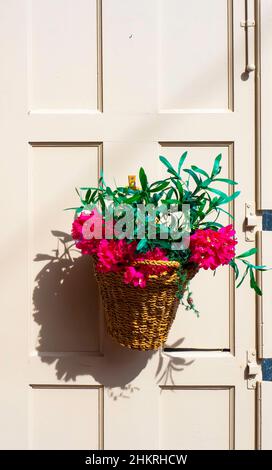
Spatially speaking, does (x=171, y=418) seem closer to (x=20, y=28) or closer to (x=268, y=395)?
(x=268, y=395)

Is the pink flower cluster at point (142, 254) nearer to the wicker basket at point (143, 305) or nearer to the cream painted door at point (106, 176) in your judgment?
the wicker basket at point (143, 305)

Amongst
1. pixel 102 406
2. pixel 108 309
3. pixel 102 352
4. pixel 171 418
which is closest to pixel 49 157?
pixel 108 309

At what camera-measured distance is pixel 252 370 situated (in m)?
1.27

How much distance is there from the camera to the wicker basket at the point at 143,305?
993 millimetres

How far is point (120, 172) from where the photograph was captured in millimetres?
1274

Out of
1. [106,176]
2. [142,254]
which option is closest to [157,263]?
[142,254]

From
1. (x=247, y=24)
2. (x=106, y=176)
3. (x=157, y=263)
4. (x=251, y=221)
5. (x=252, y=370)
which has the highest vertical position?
(x=247, y=24)

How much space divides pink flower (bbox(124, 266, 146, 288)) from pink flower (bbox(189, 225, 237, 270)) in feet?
0.45

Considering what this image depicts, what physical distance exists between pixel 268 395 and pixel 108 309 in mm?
625

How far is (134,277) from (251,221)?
0.52m

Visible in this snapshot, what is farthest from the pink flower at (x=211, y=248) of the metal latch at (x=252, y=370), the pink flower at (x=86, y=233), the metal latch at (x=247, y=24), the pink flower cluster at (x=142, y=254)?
the metal latch at (x=247, y=24)

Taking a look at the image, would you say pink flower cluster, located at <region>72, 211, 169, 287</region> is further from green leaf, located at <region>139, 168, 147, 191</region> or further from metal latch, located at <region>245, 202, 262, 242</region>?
metal latch, located at <region>245, 202, 262, 242</region>

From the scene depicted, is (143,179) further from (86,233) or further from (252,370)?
(252,370)

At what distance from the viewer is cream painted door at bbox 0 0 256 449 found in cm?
127
